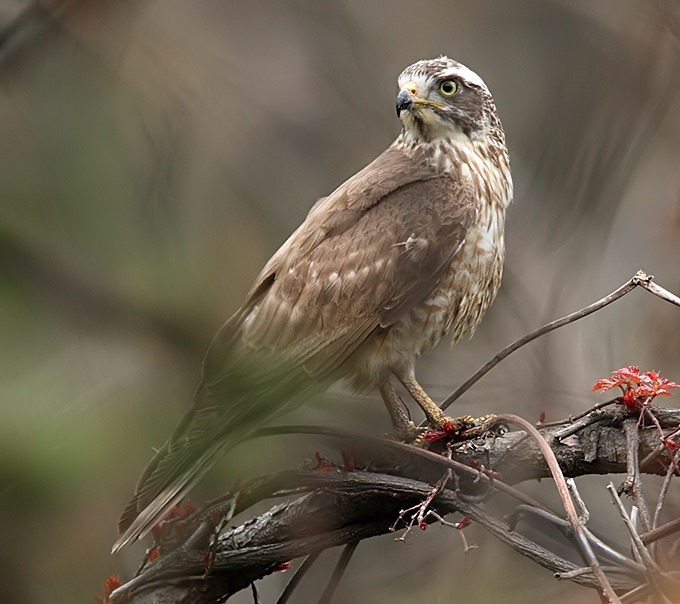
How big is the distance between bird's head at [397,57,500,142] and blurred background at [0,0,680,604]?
773mm

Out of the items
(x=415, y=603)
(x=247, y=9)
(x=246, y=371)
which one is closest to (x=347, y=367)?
(x=246, y=371)

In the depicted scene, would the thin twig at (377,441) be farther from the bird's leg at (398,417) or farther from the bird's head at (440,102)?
the bird's head at (440,102)

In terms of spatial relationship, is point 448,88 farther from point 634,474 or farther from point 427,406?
point 634,474

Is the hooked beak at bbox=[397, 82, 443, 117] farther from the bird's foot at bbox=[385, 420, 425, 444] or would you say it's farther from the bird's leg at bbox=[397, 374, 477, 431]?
the bird's foot at bbox=[385, 420, 425, 444]

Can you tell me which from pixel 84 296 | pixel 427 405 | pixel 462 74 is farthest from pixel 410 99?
pixel 84 296

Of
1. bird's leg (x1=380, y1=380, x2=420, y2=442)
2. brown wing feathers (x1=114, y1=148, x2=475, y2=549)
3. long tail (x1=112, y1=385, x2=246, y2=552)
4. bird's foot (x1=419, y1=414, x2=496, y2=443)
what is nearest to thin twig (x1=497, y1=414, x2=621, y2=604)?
bird's foot (x1=419, y1=414, x2=496, y2=443)

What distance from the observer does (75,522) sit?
11.4ft

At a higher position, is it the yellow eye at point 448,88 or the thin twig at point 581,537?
the yellow eye at point 448,88

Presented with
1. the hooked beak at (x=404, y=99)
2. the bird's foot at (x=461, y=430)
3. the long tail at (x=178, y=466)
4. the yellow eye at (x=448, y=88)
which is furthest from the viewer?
the yellow eye at (x=448, y=88)

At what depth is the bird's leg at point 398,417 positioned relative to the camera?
12.1 ft

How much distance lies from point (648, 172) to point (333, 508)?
3.79 m

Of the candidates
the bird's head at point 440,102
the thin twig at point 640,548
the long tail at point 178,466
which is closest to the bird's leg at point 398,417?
the long tail at point 178,466

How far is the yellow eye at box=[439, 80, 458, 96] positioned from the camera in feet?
13.6

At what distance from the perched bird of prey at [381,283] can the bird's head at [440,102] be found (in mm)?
10
